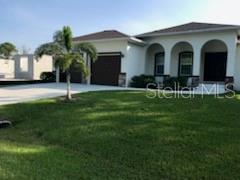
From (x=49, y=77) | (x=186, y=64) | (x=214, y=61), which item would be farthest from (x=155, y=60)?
(x=49, y=77)

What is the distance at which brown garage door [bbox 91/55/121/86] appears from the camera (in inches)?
800

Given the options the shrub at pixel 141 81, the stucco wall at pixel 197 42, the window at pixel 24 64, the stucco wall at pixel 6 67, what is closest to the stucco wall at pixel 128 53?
the shrub at pixel 141 81

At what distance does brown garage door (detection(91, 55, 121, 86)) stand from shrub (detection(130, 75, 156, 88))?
128 cm

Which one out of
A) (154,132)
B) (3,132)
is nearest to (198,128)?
(154,132)

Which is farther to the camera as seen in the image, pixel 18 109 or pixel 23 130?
pixel 18 109

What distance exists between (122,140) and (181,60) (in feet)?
48.2

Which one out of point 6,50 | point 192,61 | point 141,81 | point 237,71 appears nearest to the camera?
point 237,71

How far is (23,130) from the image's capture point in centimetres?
855

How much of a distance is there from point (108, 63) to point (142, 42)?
2885 millimetres

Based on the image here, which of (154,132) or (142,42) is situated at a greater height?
(142,42)

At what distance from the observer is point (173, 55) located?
68.0 feet

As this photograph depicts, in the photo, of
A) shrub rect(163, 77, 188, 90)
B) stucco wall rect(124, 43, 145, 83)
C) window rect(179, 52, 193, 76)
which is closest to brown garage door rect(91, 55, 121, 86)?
stucco wall rect(124, 43, 145, 83)

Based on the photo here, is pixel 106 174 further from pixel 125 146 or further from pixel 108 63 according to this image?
pixel 108 63

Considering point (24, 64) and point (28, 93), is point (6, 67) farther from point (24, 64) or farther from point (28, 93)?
point (28, 93)
